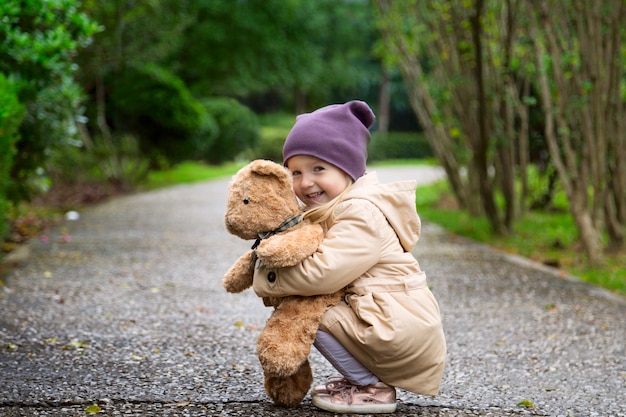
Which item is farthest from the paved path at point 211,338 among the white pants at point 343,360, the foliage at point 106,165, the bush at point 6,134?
the foliage at point 106,165

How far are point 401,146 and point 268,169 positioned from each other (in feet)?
139

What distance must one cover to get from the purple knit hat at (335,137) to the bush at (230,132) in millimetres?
23764

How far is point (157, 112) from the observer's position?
17.3 m

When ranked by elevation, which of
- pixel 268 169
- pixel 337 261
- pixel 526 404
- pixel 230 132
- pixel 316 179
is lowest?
pixel 230 132

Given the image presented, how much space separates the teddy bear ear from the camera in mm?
3133

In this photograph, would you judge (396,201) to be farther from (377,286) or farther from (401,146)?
(401,146)

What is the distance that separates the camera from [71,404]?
3408 millimetres

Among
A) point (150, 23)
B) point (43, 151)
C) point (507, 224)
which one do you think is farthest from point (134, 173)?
point (507, 224)

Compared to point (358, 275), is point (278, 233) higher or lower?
higher

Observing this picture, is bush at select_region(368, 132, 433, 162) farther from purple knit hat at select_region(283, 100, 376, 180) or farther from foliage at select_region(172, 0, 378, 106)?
purple knit hat at select_region(283, 100, 376, 180)

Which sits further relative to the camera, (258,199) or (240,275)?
(240,275)

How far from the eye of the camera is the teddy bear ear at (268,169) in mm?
3133

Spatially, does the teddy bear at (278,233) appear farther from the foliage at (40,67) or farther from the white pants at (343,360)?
the foliage at (40,67)

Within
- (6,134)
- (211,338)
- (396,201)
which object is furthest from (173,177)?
(396,201)
